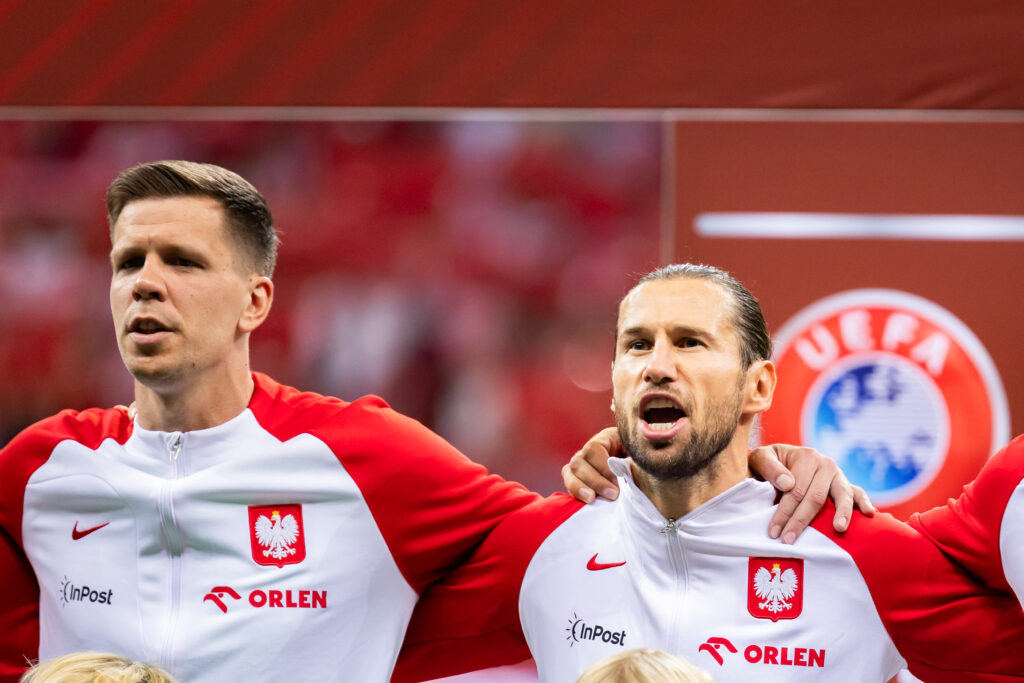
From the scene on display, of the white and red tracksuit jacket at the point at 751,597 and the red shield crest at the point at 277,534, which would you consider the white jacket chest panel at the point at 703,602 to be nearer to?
the white and red tracksuit jacket at the point at 751,597

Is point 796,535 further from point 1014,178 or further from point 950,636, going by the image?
point 1014,178

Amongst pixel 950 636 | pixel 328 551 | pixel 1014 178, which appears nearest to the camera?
pixel 950 636

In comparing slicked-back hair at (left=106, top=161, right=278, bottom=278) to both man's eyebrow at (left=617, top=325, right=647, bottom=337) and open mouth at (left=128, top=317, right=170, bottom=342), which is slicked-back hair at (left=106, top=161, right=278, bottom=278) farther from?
man's eyebrow at (left=617, top=325, right=647, bottom=337)

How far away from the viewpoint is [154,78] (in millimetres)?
3420

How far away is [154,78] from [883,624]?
2712mm

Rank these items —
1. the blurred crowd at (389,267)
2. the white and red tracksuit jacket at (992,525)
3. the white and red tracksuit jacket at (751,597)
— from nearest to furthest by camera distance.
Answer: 1. the white and red tracksuit jacket at (992,525)
2. the white and red tracksuit jacket at (751,597)
3. the blurred crowd at (389,267)

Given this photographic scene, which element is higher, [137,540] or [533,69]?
[533,69]

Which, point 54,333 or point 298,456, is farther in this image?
point 54,333

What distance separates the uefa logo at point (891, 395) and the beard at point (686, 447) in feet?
4.65

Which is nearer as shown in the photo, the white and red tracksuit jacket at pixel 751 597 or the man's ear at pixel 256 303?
the white and red tracksuit jacket at pixel 751 597

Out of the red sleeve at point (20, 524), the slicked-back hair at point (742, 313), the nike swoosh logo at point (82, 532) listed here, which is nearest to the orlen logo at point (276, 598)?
the nike swoosh logo at point (82, 532)

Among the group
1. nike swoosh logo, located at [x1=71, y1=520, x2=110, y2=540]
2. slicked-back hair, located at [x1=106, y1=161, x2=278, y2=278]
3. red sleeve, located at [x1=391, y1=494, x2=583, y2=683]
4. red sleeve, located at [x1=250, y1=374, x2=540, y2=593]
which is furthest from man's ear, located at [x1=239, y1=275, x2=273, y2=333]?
red sleeve, located at [x1=391, y1=494, x2=583, y2=683]

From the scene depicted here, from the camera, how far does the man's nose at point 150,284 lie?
202 cm

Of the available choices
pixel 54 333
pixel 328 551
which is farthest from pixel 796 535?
pixel 54 333
